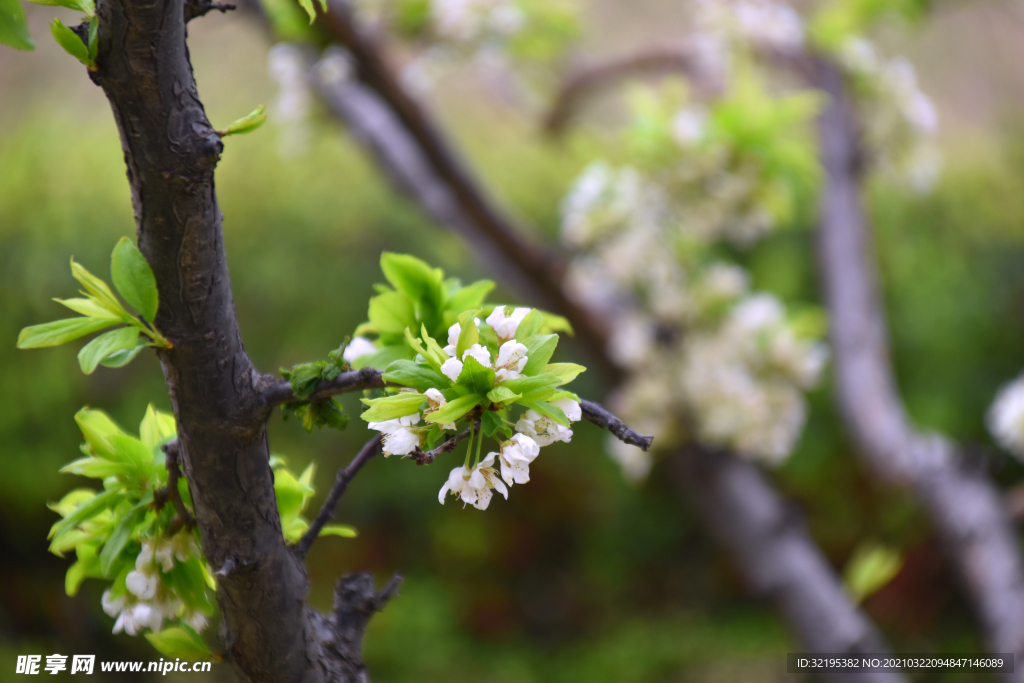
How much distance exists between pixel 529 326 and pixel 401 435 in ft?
0.25

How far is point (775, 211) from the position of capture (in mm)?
963

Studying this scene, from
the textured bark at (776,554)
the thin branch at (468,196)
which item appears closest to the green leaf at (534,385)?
the thin branch at (468,196)

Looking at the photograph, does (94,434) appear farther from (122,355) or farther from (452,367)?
(452,367)

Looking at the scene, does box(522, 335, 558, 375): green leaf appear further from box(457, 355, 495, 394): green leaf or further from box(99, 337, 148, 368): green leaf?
box(99, 337, 148, 368): green leaf

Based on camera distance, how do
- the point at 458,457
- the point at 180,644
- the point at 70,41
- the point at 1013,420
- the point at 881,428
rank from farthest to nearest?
1. the point at 458,457
2. the point at 881,428
3. the point at 1013,420
4. the point at 180,644
5. the point at 70,41

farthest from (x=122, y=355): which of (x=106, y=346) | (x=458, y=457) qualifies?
(x=458, y=457)

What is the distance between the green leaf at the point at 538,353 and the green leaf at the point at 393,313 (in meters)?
0.09

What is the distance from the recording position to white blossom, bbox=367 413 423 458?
286 mm

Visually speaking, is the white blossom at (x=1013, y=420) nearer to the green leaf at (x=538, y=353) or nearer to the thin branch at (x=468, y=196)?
the thin branch at (x=468, y=196)

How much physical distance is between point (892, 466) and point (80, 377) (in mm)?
1635

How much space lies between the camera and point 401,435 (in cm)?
29

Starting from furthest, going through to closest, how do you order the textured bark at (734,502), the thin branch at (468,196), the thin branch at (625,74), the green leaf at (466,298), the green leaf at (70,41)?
1. the thin branch at (625,74)
2. the textured bark at (734,502)
3. the thin branch at (468,196)
4. the green leaf at (466,298)
5. the green leaf at (70,41)

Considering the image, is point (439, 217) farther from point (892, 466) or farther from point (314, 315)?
point (892, 466)

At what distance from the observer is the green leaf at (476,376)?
0.91ft
